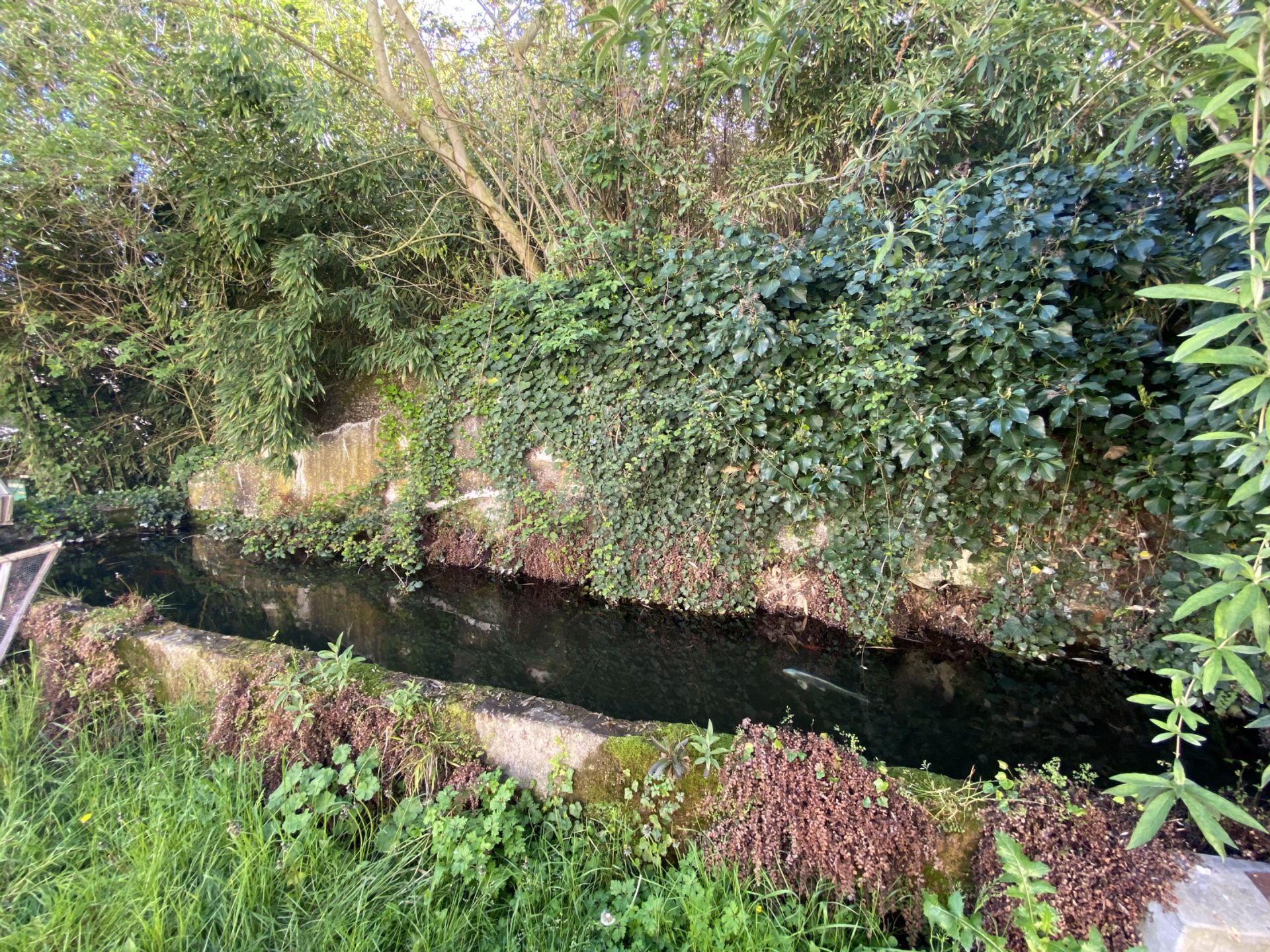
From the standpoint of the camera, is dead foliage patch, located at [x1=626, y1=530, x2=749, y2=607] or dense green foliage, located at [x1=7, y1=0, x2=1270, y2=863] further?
dead foliage patch, located at [x1=626, y1=530, x2=749, y2=607]

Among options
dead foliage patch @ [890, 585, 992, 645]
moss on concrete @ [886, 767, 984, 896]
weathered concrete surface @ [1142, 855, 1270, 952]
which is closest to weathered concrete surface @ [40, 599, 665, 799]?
moss on concrete @ [886, 767, 984, 896]

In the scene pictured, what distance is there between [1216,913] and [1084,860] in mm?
240

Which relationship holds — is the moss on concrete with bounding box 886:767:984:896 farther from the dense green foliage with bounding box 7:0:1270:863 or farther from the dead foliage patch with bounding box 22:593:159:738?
the dead foliage patch with bounding box 22:593:159:738

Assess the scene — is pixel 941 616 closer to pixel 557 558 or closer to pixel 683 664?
pixel 683 664

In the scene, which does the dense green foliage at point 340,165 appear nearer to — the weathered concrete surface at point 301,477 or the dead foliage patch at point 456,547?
the weathered concrete surface at point 301,477

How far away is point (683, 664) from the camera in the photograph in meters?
3.37

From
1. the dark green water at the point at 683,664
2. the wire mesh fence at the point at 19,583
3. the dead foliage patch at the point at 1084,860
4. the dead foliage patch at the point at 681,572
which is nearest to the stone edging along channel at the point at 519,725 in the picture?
the wire mesh fence at the point at 19,583

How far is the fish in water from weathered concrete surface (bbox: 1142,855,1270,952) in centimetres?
162

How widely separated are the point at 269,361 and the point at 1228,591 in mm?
5579

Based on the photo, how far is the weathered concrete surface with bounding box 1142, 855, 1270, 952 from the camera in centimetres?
124

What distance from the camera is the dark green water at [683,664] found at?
2.64 meters

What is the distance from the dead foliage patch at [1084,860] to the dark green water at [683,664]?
1.02 m

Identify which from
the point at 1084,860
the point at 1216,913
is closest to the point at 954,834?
the point at 1084,860

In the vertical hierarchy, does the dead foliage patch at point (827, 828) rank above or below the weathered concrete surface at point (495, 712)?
below
